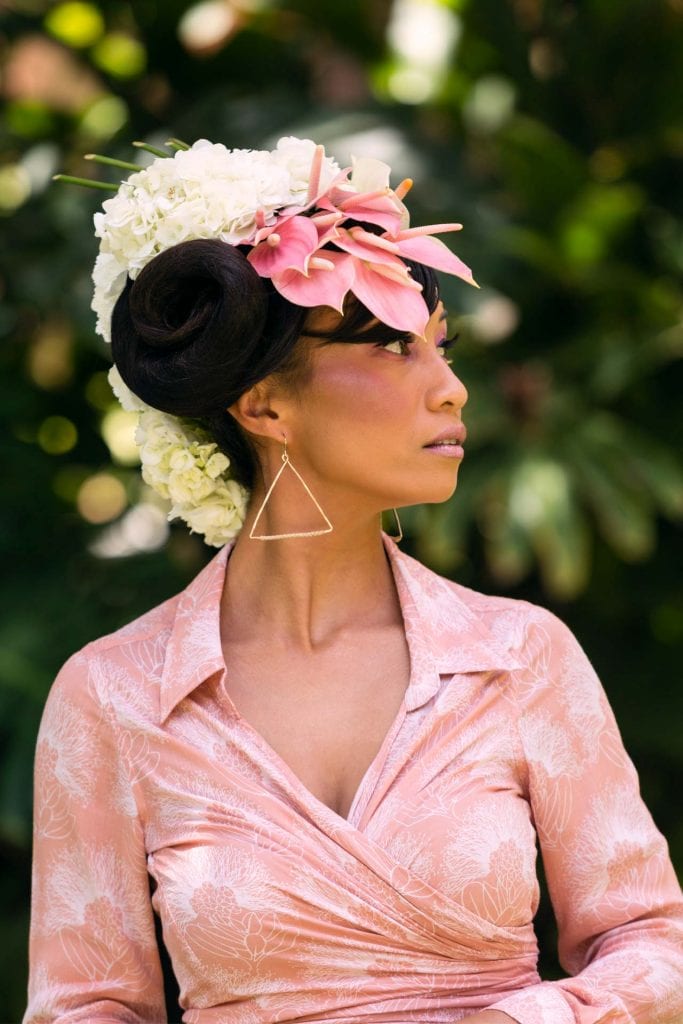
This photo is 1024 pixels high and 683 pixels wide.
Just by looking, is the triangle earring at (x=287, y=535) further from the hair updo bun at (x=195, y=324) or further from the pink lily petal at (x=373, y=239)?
the pink lily petal at (x=373, y=239)

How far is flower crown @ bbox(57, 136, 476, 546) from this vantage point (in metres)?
1.88

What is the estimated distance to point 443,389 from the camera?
1937mm

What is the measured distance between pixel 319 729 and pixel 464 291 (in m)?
2.63

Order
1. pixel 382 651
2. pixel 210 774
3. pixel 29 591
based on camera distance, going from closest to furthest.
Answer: pixel 210 774
pixel 382 651
pixel 29 591

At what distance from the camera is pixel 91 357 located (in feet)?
17.1

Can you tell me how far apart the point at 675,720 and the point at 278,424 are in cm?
295

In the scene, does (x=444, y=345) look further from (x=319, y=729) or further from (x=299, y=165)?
(x=319, y=729)

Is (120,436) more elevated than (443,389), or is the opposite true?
(443,389)

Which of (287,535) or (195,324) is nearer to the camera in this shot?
(195,324)

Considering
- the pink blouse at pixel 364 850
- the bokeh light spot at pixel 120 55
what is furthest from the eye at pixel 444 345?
the bokeh light spot at pixel 120 55

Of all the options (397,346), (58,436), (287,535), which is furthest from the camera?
(58,436)

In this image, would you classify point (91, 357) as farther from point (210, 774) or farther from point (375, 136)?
point (210, 774)

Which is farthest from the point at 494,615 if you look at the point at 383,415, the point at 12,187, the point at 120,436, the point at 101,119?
the point at 101,119

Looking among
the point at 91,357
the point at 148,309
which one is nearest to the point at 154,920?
the point at 148,309
